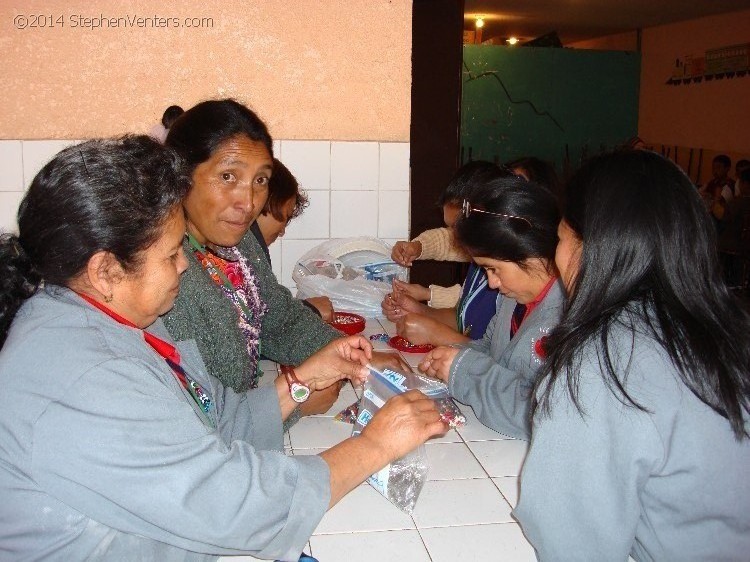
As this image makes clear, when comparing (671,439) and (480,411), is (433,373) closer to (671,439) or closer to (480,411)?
(480,411)

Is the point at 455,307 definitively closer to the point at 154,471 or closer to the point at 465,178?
the point at 465,178

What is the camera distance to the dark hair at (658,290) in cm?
121

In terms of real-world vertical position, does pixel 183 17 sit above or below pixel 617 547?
above

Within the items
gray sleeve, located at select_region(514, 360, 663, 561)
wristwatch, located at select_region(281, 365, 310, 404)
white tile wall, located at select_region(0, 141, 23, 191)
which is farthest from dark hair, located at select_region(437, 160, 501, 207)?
white tile wall, located at select_region(0, 141, 23, 191)

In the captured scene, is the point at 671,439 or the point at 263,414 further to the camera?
the point at 263,414

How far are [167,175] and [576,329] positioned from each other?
81 cm

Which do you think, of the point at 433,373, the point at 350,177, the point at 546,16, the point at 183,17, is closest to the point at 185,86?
the point at 183,17

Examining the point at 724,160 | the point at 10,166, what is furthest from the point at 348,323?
the point at 724,160

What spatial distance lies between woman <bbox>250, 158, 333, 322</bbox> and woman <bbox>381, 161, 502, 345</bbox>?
12.4 inches

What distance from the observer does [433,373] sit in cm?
220

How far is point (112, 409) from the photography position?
1.07 meters

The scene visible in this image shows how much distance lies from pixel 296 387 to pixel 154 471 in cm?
88

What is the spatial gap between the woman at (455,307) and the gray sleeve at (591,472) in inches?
56.5

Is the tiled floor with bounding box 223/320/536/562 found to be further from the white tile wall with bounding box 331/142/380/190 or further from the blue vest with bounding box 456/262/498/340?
the white tile wall with bounding box 331/142/380/190
